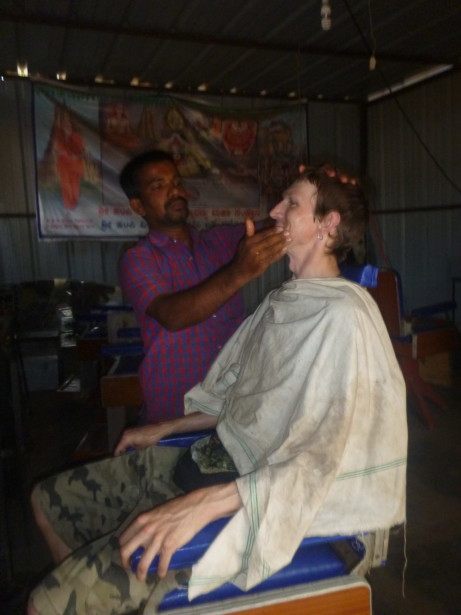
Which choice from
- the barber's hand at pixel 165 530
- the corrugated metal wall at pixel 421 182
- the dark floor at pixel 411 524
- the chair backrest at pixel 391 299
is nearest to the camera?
the barber's hand at pixel 165 530

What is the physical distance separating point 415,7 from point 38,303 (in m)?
3.90

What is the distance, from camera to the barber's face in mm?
1405

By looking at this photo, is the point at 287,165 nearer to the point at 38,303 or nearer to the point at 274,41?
the point at 274,41

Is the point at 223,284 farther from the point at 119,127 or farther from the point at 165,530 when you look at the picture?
the point at 119,127

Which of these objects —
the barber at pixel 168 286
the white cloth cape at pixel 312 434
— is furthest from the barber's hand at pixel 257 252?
the barber at pixel 168 286

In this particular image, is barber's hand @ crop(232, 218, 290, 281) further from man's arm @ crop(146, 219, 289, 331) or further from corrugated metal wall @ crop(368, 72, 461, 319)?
corrugated metal wall @ crop(368, 72, 461, 319)

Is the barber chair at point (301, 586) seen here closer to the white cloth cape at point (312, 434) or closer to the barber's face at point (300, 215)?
the white cloth cape at point (312, 434)

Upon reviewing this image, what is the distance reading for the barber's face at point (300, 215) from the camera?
1405mm

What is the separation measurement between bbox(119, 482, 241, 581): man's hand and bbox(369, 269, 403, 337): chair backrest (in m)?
2.69

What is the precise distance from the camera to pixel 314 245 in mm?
1425

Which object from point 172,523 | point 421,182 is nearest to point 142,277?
point 172,523

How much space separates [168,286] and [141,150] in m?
3.24

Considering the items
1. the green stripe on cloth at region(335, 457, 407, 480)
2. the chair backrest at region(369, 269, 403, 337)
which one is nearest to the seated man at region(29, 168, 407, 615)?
the green stripe on cloth at region(335, 457, 407, 480)

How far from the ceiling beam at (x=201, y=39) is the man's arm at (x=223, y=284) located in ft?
8.70
